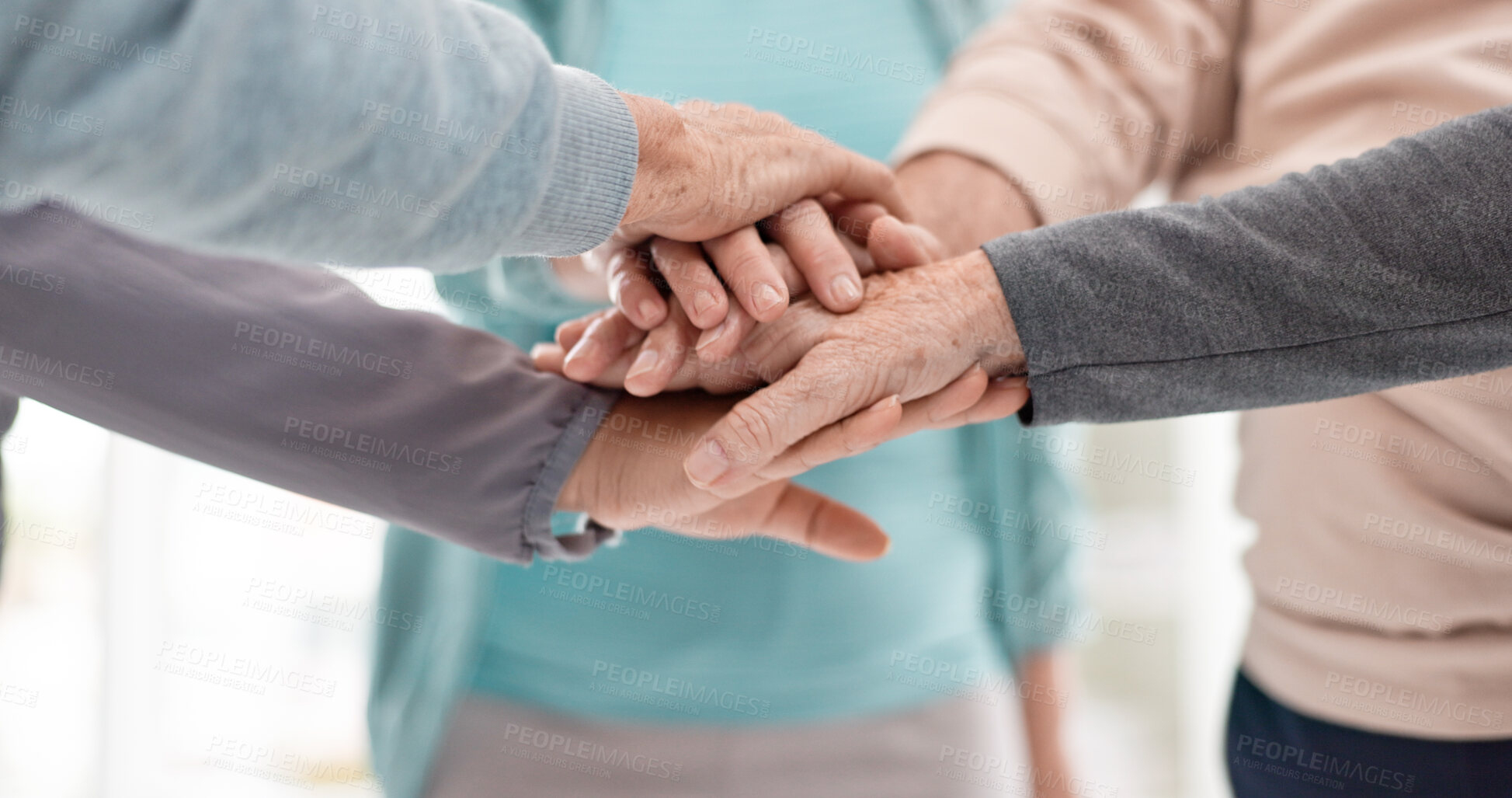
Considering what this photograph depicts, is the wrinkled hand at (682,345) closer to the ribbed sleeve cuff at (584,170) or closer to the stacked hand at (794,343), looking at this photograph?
the stacked hand at (794,343)

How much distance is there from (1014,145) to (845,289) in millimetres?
332

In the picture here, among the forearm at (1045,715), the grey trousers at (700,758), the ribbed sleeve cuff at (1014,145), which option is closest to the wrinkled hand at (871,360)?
the ribbed sleeve cuff at (1014,145)

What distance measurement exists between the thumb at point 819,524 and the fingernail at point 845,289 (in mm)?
182

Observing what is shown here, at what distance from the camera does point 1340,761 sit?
2.87 ft

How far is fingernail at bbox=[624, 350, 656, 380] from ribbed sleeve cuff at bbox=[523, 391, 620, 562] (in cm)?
6

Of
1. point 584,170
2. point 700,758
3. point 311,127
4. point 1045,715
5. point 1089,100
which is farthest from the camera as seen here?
point 1045,715

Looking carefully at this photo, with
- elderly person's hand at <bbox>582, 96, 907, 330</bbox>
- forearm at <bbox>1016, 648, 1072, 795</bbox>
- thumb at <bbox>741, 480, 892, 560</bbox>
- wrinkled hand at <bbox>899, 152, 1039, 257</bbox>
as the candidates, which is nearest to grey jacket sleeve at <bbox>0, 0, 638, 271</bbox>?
elderly person's hand at <bbox>582, 96, 907, 330</bbox>

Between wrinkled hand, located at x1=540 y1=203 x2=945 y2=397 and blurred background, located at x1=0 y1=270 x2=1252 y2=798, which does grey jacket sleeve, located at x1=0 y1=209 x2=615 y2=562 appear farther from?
blurred background, located at x1=0 y1=270 x2=1252 y2=798

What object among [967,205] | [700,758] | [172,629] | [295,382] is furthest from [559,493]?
[172,629]

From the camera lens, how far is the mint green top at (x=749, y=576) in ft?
3.35

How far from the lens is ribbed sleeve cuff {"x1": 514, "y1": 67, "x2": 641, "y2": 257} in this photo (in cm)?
63

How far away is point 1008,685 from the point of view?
48.2 inches

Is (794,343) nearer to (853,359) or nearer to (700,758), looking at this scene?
(853,359)

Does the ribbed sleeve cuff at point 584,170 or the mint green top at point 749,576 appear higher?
the ribbed sleeve cuff at point 584,170
